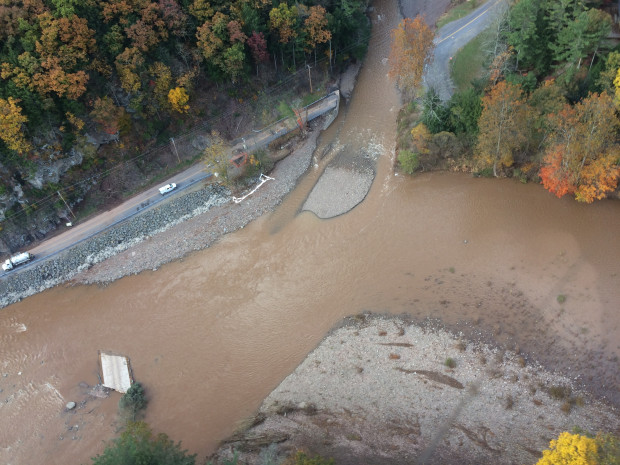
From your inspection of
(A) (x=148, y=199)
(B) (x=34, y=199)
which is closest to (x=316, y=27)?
(A) (x=148, y=199)

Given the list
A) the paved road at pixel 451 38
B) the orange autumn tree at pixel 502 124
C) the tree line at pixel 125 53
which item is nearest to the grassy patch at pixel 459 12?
the paved road at pixel 451 38

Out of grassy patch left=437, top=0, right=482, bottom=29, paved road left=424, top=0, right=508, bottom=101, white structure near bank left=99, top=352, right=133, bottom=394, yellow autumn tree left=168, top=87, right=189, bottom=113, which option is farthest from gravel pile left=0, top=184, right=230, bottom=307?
grassy patch left=437, top=0, right=482, bottom=29

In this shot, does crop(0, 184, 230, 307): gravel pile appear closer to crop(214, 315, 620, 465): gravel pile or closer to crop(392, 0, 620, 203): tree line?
crop(214, 315, 620, 465): gravel pile

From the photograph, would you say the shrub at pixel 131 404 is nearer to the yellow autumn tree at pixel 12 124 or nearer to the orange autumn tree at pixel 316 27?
the yellow autumn tree at pixel 12 124

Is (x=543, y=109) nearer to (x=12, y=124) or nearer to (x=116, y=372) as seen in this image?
(x=116, y=372)

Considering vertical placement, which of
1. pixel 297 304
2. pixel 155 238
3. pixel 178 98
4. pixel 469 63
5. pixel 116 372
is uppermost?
pixel 178 98

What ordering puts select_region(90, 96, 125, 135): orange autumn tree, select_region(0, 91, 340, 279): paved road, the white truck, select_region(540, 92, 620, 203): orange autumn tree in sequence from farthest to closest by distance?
select_region(0, 91, 340, 279): paved road
select_region(90, 96, 125, 135): orange autumn tree
the white truck
select_region(540, 92, 620, 203): orange autumn tree

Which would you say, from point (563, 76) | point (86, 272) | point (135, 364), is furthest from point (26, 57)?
point (563, 76)
